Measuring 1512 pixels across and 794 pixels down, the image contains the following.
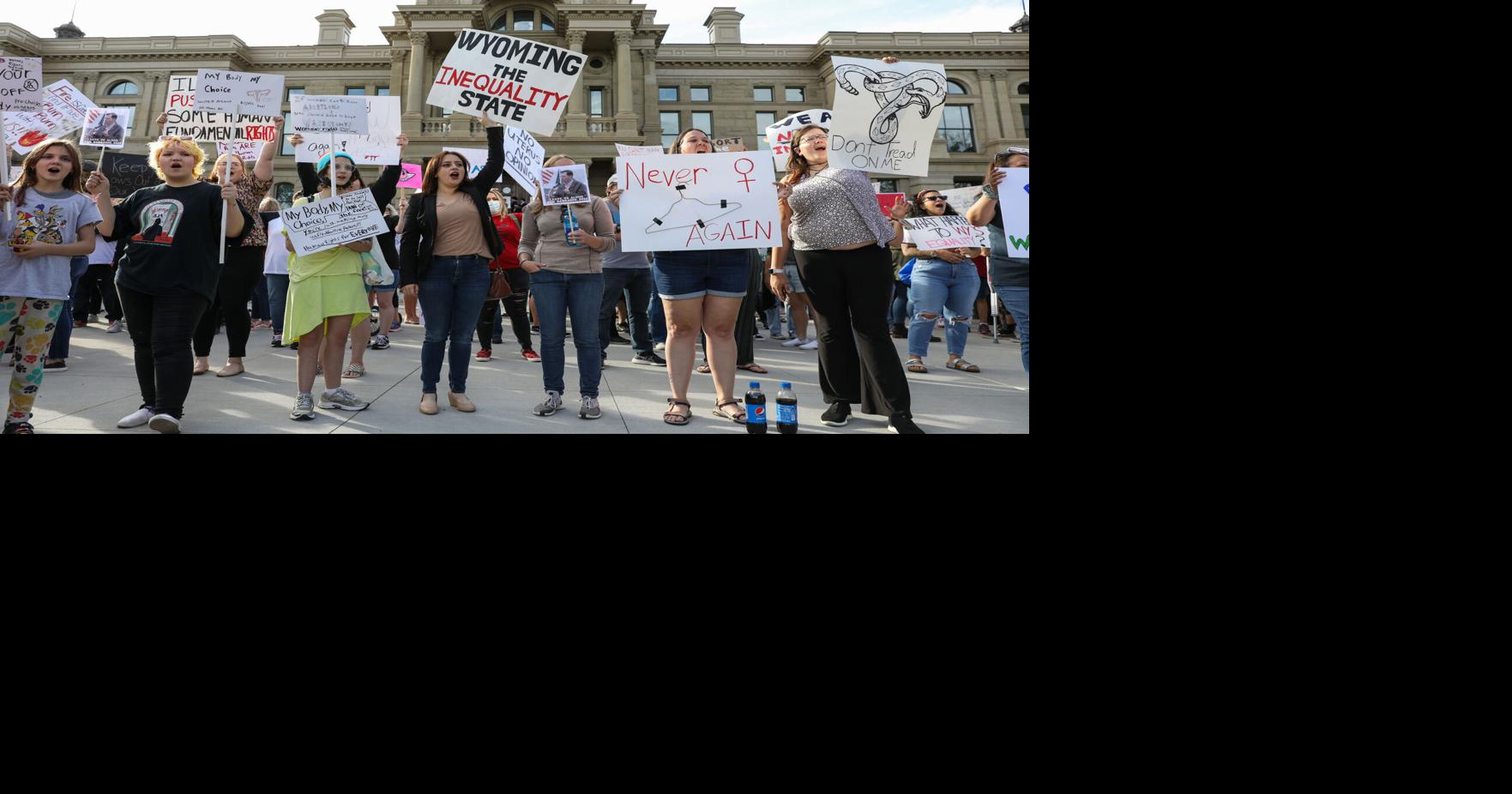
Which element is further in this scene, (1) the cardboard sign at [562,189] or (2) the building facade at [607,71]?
(2) the building facade at [607,71]

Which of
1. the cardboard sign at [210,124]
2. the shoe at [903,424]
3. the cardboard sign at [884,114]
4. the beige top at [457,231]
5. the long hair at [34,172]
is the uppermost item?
the cardboard sign at [210,124]

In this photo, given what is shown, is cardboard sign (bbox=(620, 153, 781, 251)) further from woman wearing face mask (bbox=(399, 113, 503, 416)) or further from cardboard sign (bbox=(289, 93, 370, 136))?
cardboard sign (bbox=(289, 93, 370, 136))

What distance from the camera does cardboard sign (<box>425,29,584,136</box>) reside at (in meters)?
5.74

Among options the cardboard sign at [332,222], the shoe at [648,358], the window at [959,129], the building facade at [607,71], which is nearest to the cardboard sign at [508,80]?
the cardboard sign at [332,222]

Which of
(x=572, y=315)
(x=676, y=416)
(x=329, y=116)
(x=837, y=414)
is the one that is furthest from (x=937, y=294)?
(x=329, y=116)

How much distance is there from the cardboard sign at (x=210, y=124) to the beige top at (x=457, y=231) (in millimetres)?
1864

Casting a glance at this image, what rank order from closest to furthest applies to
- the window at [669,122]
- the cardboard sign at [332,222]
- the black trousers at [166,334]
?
the black trousers at [166,334]
the cardboard sign at [332,222]
the window at [669,122]

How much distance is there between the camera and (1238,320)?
7.96 ft

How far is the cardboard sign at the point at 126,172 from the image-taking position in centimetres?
900

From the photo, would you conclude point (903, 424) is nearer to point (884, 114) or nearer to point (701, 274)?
point (701, 274)

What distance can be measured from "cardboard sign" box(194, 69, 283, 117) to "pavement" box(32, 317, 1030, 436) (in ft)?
6.45

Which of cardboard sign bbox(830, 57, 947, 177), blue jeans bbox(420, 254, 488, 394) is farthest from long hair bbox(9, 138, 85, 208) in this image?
cardboard sign bbox(830, 57, 947, 177)

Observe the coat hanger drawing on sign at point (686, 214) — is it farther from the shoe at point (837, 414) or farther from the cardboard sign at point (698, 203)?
the shoe at point (837, 414)

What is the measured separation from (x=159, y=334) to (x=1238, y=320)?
16.3ft
